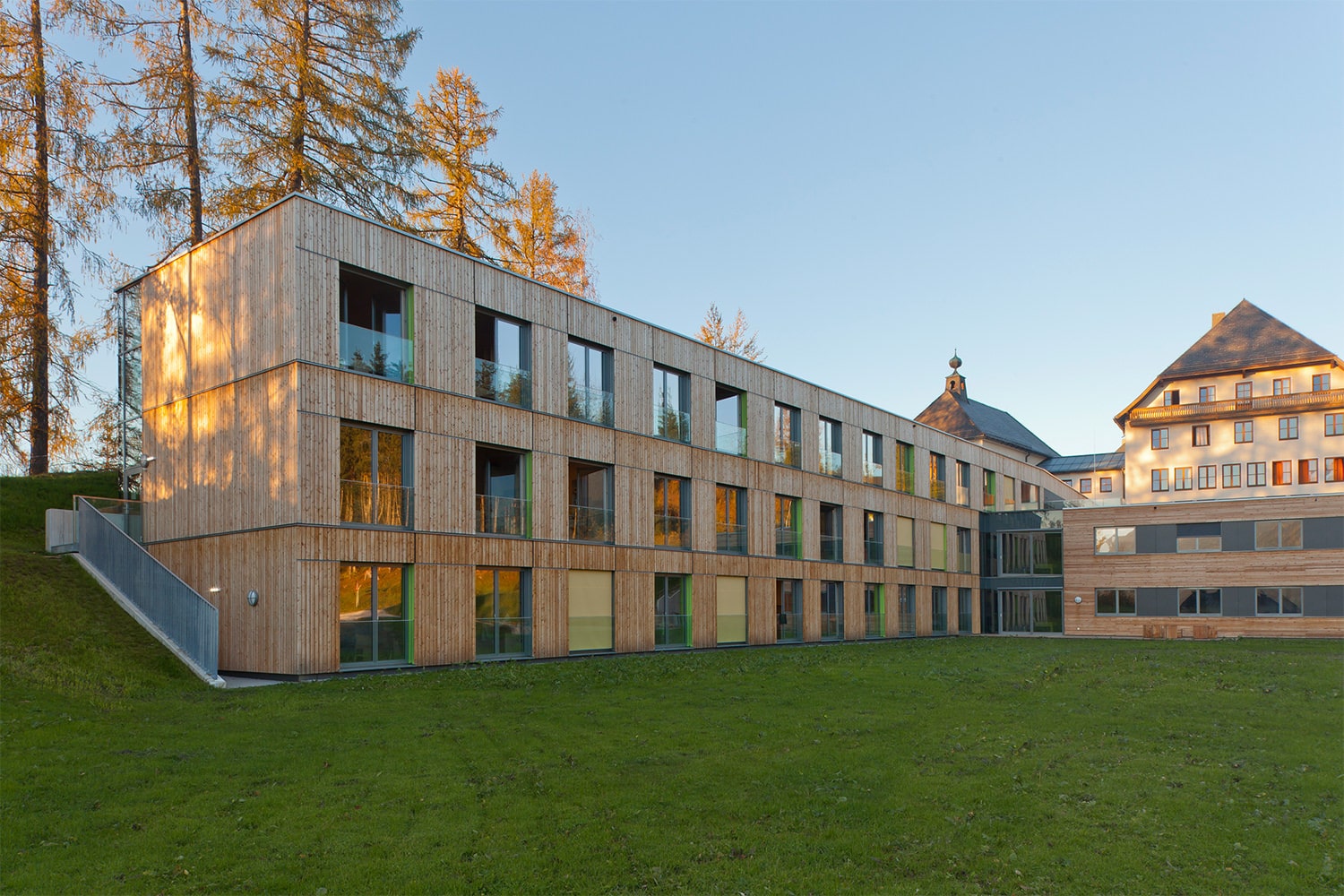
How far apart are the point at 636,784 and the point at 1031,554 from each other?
35926mm

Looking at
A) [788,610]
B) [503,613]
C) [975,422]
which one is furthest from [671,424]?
[975,422]

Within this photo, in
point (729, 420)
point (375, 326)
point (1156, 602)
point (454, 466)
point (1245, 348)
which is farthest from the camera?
point (1245, 348)

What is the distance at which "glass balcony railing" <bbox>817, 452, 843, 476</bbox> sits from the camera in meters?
31.2

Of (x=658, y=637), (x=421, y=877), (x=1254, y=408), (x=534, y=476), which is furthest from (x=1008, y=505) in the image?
(x=421, y=877)

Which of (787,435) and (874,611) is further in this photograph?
(874,611)

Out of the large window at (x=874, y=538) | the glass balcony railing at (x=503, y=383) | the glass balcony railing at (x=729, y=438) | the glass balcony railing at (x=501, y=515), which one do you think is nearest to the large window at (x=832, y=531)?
the large window at (x=874, y=538)

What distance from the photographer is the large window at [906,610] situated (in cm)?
3519

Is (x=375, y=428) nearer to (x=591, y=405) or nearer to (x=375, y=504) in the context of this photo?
(x=375, y=504)

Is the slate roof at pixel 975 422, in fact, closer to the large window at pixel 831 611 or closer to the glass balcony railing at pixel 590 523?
the large window at pixel 831 611

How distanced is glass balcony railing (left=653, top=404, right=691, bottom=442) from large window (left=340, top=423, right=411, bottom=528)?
7753mm

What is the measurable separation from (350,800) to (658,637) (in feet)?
54.5

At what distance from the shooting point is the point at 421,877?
6.34 metres

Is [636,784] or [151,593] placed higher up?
[151,593]

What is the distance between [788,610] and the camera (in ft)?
96.0
